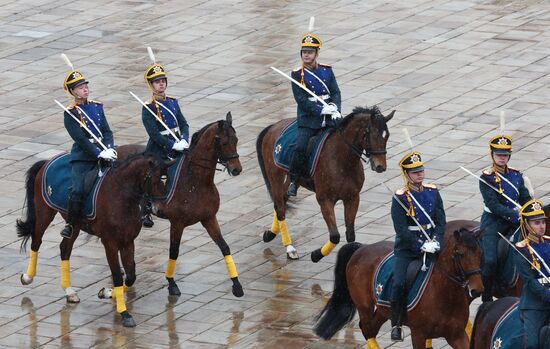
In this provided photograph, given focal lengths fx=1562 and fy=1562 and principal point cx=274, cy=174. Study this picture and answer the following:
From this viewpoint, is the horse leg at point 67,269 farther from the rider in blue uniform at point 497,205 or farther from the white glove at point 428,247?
the rider in blue uniform at point 497,205

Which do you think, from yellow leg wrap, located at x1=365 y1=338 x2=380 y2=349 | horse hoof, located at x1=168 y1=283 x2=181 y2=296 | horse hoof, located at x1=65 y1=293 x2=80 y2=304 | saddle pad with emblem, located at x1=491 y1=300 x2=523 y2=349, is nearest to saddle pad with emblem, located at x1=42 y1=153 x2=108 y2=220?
horse hoof, located at x1=65 y1=293 x2=80 y2=304

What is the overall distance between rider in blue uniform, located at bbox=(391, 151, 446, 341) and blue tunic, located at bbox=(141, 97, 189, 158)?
4305 mm

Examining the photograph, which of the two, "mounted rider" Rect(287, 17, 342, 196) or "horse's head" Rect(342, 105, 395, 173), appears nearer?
"horse's head" Rect(342, 105, 395, 173)

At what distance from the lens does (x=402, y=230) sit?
17578 mm

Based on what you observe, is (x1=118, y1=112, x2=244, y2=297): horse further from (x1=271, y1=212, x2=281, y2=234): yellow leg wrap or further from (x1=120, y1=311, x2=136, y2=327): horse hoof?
(x1=271, y1=212, x2=281, y2=234): yellow leg wrap

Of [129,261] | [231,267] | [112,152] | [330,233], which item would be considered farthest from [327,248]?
[112,152]

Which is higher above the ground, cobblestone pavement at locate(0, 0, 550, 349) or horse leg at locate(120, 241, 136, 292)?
horse leg at locate(120, 241, 136, 292)

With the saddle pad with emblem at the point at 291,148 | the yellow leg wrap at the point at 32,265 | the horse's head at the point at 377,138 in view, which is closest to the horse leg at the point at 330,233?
the saddle pad with emblem at the point at 291,148

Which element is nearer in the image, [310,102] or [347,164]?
[347,164]

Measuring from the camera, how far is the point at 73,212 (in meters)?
20.2

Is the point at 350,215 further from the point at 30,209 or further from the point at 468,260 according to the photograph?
the point at 468,260

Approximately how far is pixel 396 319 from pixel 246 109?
1143cm

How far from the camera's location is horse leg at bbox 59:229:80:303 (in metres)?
20.7

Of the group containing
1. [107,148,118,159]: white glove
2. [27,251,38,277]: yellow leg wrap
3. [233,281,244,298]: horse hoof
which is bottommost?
[233,281,244,298]: horse hoof
